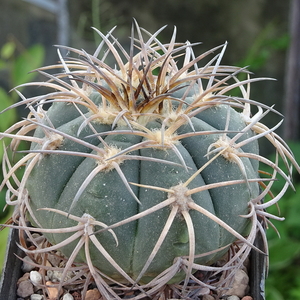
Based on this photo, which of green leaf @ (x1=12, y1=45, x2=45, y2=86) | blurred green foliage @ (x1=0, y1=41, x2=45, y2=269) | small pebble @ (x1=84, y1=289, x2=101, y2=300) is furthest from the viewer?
green leaf @ (x1=12, y1=45, x2=45, y2=86)

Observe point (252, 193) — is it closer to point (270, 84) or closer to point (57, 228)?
point (57, 228)

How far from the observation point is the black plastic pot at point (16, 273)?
750 mm

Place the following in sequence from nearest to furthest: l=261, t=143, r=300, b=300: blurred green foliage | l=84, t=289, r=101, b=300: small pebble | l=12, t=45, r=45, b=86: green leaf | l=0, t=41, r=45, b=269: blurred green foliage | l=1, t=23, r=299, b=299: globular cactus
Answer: l=1, t=23, r=299, b=299: globular cactus → l=84, t=289, r=101, b=300: small pebble → l=261, t=143, r=300, b=300: blurred green foliage → l=0, t=41, r=45, b=269: blurred green foliage → l=12, t=45, r=45, b=86: green leaf

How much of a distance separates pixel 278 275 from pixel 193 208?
1.28 metres

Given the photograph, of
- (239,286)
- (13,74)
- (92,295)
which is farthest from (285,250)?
(13,74)

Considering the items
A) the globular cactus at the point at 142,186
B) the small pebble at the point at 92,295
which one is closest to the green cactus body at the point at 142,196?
the globular cactus at the point at 142,186

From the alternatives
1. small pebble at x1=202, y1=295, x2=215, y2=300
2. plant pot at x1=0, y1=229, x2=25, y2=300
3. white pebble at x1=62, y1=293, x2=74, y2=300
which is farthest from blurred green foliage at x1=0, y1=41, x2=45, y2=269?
small pebble at x1=202, y1=295, x2=215, y2=300

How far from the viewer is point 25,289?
30.6 inches

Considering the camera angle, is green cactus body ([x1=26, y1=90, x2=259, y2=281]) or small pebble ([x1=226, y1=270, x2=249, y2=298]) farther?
small pebble ([x1=226, y1=270, x2=249, y2=298])

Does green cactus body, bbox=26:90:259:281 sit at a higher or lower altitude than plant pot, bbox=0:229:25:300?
higher

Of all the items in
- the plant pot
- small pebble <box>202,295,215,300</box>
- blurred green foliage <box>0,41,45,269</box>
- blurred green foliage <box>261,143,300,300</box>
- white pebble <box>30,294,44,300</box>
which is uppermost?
blurred green foliage <box>0,41,45,269</box>

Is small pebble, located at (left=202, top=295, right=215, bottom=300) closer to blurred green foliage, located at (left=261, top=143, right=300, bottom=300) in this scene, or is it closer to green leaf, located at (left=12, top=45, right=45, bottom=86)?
blurred green foliage, located at (left=261, top=143, right=300, bottom=300)

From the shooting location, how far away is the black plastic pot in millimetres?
750

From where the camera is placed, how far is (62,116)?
2.29 ft
